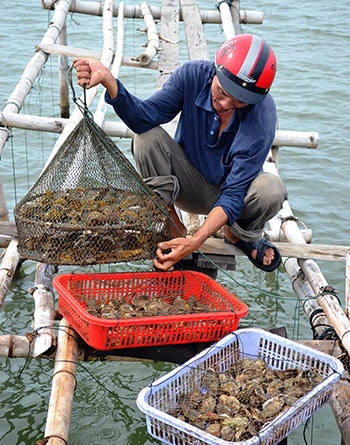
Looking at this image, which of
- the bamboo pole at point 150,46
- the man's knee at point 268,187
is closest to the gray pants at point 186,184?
the man's knee at point 268,187

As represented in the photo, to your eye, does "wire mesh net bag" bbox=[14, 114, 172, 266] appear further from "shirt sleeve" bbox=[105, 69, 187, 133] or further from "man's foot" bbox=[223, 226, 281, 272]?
"man's foot" bbox=[223, 226, 281, 272]

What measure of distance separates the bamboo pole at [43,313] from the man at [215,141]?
0.63m

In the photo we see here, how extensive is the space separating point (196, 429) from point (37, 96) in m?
7.85

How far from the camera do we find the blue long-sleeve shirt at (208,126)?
13.6 feet

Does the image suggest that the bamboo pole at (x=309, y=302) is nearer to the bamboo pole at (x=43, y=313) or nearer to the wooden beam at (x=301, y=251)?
the wooden beam at (x=301, y=251)

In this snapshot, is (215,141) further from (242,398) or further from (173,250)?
(242,398)

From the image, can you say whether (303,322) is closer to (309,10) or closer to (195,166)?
(195,166)

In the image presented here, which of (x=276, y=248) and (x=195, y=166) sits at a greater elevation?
(x=195, y=166)

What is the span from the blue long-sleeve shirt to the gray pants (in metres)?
0.05

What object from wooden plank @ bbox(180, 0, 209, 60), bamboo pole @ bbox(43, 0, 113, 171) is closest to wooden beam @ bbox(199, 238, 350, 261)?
bamboo pole @ bbox(43, 0, 113, 171)

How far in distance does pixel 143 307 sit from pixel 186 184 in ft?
3.57

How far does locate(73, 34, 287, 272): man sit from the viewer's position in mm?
3945

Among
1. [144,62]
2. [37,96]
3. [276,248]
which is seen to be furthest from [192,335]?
[37,96]

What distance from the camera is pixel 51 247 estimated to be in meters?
3.90
